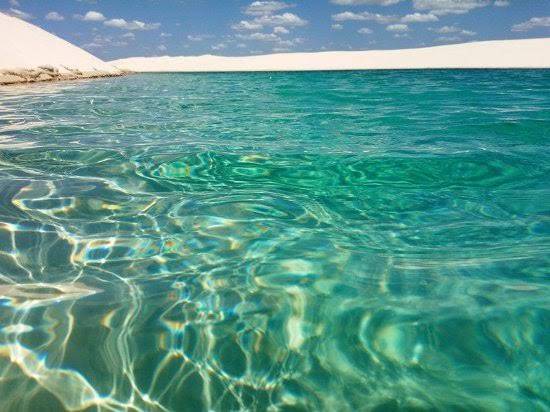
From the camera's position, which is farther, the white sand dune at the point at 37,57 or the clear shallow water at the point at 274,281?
the white sand dune at the point at 37,57

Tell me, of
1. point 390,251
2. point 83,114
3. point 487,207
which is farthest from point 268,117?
point 390,251

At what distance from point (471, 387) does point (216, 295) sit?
100 cm

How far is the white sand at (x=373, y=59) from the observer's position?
146 feet

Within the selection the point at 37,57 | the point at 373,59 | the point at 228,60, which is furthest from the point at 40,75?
the point at 373,59

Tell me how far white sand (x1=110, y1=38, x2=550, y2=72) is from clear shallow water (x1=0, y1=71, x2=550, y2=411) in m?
42.0

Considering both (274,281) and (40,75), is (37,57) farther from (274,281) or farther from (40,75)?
(274,281)

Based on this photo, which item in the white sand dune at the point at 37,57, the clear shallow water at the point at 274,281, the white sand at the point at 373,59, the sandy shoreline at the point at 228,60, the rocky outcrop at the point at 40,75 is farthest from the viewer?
the white sand at the point at 373,59

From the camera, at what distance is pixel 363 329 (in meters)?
1.59

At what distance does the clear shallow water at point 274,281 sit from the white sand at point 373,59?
42023 mm

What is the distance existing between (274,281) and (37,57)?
64.7 feet

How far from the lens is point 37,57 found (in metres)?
17.7

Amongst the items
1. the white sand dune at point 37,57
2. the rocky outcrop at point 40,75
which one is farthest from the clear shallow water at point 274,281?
the white sand dune at point 37,57

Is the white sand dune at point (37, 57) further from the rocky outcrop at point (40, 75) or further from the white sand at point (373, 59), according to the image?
the white sand at point (373, 59)

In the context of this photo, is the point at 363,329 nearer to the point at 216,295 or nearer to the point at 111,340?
the point at 216,295
